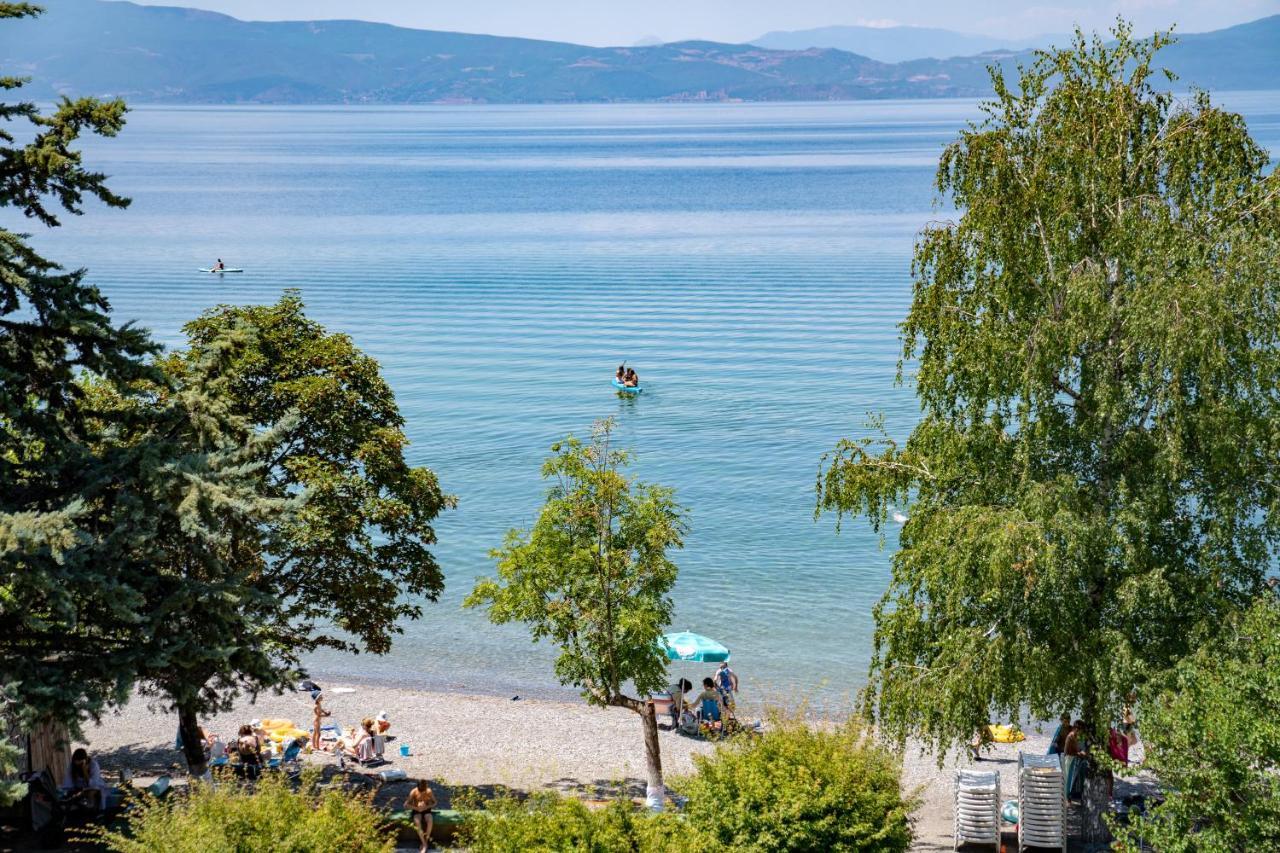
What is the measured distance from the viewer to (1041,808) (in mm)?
18594

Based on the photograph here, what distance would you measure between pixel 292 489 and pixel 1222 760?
14.8 m

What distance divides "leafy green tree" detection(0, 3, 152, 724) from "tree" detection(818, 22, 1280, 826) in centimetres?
996

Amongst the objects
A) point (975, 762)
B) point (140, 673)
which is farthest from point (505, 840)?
point (975, 762)

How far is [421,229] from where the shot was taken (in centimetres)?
13062

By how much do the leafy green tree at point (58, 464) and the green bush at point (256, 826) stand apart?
2.68 m

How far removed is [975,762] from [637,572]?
282 inches

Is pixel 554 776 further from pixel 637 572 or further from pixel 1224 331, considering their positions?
pixel 1224 331

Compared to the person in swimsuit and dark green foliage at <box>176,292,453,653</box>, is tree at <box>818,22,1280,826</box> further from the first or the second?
dark green foliage at <box>176,292,453,653</box>

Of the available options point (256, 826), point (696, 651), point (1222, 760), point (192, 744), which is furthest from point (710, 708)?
point (256, 826)

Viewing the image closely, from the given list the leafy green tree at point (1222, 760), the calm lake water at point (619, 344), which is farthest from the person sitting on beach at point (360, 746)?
the leafy green tree at point (1222, 760)

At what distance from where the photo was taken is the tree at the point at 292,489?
58.0ft

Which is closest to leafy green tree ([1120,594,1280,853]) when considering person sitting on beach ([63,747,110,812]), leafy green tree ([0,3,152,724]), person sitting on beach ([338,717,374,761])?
leafy green tree ([0,3,152,724])

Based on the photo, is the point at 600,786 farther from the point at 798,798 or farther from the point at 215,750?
the point at 798,798

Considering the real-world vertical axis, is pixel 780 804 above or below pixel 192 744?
above
